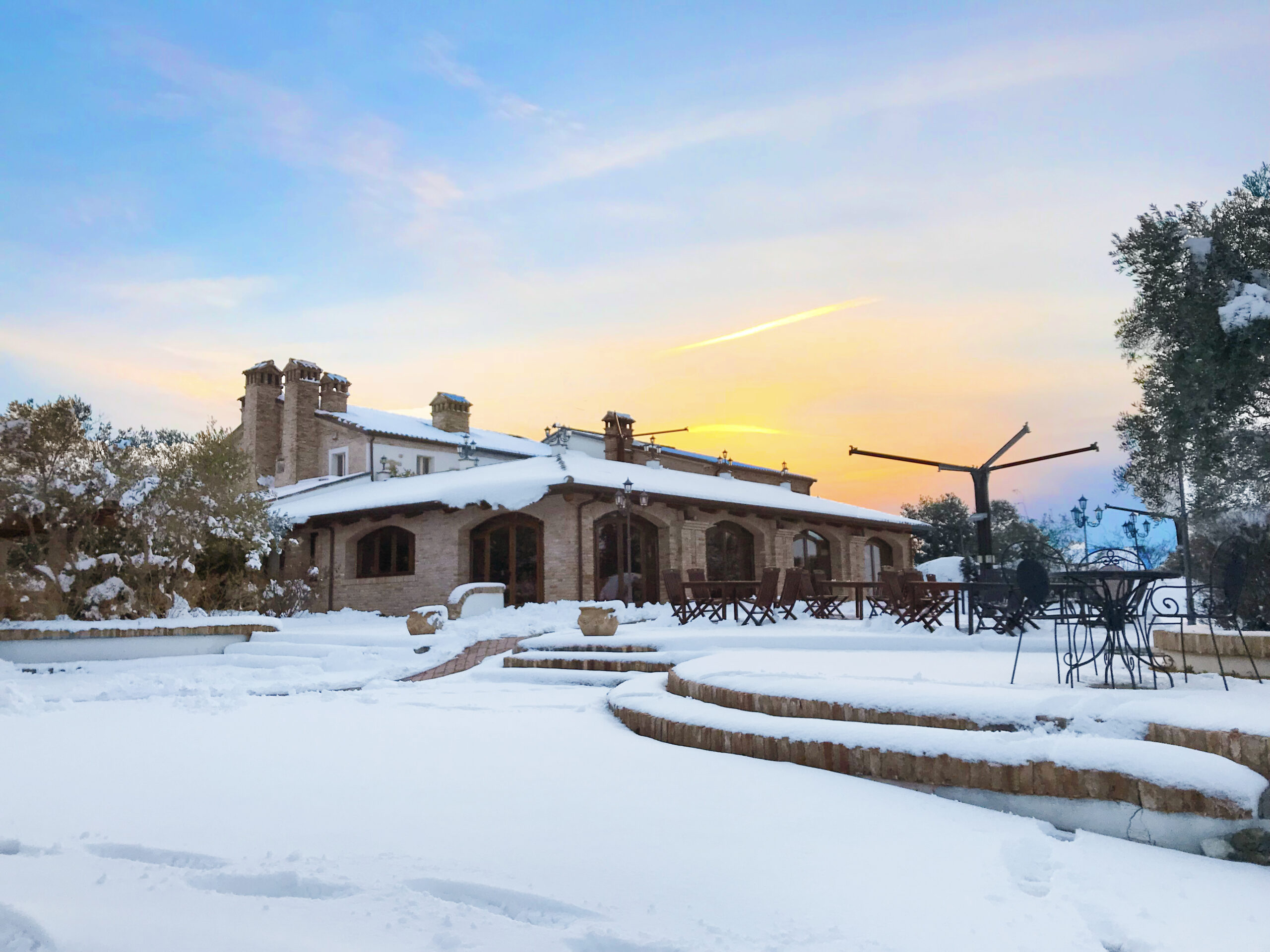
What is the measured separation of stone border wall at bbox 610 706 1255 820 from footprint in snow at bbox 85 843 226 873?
299 centimetres

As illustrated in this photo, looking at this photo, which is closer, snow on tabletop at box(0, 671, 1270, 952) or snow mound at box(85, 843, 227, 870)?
snow on tabletop at box(0, 671, 1270, 952)

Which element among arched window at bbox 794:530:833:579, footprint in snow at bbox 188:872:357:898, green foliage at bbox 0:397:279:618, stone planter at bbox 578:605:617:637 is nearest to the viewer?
footprint in snow at bbox 188:872:357:898

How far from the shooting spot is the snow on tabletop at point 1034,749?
11.6 ft

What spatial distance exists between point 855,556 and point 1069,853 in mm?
22685

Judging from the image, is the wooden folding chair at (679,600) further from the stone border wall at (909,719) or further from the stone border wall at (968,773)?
the stone border wall at (968,773)

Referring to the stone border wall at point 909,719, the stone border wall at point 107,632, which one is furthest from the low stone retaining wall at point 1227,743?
the stone border wall at point 107,632

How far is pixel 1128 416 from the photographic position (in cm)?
1589

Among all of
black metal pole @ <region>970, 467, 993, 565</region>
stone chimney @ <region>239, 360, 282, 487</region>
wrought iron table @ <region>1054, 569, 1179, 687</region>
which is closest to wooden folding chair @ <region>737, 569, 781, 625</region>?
black metal pole @ <region>970, 467, 993, 565</region>

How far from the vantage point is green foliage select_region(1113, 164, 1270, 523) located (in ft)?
44.1

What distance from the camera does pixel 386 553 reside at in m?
21.0

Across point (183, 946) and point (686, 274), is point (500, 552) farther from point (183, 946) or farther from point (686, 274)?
point (183, 946)

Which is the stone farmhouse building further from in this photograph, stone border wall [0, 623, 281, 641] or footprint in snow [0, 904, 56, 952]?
footprint in snow [0, 904, 56, 952]


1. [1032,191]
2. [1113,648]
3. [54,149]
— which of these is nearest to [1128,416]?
[1032,191]

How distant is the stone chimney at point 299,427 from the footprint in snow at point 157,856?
1024 inches
